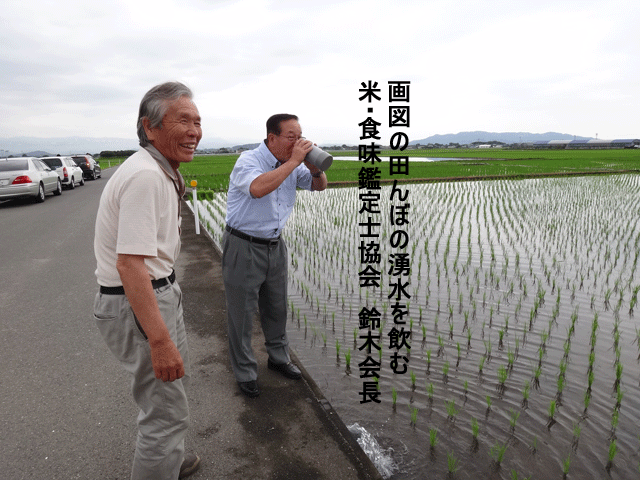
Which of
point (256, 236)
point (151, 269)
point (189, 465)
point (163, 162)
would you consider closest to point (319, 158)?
point (256, 236)

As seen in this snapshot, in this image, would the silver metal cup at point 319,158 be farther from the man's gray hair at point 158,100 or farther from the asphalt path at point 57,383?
the asphalt path at point 57,383

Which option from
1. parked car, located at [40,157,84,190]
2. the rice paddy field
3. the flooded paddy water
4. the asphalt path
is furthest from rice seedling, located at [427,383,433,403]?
parked car, located at [40,157,84,190]

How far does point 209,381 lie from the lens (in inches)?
121

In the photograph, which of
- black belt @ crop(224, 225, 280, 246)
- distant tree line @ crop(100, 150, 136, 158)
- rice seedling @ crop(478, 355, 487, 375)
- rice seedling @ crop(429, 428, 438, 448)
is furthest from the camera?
distant tree line @ crop(100, 150, 136, 158)

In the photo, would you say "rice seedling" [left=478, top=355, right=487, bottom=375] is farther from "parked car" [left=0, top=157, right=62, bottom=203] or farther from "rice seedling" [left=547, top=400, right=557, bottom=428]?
"parked car" [left=0, top=157, right=62, bottom=203]

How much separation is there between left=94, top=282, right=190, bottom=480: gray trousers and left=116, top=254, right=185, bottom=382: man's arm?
9cm

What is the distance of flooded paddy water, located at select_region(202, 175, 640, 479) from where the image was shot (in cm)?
270

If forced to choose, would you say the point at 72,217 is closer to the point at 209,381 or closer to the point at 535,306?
the point at 209,381

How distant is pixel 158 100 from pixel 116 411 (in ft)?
6.81

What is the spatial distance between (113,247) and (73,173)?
2129 centimetres

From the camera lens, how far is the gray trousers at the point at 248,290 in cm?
278

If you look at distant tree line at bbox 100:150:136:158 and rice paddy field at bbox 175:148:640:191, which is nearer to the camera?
rice paddy field at bbox 175:148:640:191

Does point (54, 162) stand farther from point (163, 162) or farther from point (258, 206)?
point (163, 162)

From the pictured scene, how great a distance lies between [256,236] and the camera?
2.77 m
